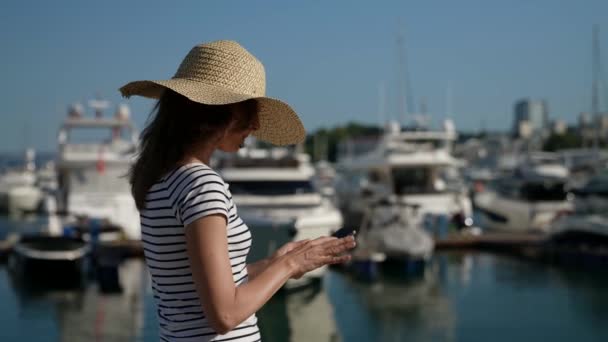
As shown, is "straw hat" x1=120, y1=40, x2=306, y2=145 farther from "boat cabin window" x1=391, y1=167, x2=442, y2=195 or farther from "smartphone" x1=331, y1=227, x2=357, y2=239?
"boat cabin window" x1=391, y1=167, x2=442, y2=195

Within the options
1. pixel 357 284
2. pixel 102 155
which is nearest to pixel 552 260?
pixel 357 284

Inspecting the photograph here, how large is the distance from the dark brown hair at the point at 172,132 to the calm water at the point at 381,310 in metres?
8.81

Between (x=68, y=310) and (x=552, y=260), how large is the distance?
12.5 m

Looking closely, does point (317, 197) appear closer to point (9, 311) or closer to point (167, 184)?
point (9, 311)

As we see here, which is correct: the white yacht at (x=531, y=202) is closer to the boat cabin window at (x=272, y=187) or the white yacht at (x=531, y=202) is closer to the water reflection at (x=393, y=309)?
the water reflection at (x=393, y=309)

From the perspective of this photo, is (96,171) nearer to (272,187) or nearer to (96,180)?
(96,180)

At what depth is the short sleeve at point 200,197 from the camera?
1.48m

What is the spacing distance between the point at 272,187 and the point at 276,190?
13 centimetres

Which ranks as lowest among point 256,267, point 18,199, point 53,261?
point 18,199

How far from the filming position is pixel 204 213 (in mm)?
1477

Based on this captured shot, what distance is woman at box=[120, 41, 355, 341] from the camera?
1.49 metres

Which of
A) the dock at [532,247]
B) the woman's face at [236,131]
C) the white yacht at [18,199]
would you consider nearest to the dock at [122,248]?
A: the dock at [532,247]

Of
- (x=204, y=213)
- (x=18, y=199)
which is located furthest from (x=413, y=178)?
(x=204, y=213)

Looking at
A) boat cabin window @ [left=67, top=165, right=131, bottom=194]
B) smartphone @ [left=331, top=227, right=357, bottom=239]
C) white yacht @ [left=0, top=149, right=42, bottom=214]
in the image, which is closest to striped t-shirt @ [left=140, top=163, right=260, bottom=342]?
smartphone @ [left=331, top=227, right=357, bottom=239]
